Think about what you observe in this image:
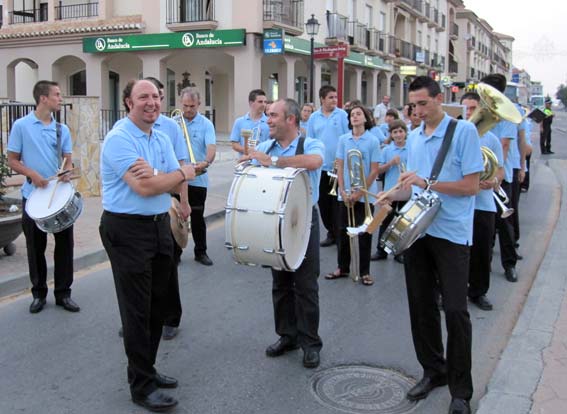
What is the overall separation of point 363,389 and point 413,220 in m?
1.33

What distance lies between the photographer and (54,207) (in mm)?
5578

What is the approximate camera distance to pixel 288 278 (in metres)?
4.93

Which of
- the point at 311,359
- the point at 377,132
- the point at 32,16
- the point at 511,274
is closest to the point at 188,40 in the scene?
the point at 32,16

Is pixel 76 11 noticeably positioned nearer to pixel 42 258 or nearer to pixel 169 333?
pixel 42 258

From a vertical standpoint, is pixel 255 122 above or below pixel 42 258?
above

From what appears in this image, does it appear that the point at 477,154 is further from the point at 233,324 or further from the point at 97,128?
the point at 97,128

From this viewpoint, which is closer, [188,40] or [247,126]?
[247,126]

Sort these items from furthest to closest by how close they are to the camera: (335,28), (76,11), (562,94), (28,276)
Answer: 1. (562,94)
2. (335,28)
3. (76,11)
4. (28,276)

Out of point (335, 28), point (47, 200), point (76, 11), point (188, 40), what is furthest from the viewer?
point (335, 28)

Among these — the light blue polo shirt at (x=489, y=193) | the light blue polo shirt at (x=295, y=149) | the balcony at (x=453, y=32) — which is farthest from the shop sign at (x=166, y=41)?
the balcony at (x=453, y=32)

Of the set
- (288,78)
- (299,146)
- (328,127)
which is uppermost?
(288,78)

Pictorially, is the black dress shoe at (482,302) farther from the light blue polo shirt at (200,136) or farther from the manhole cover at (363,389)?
the light blue polo shirt at (200,136)

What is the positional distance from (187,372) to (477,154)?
2.53 m

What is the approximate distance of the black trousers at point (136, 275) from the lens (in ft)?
12.8
